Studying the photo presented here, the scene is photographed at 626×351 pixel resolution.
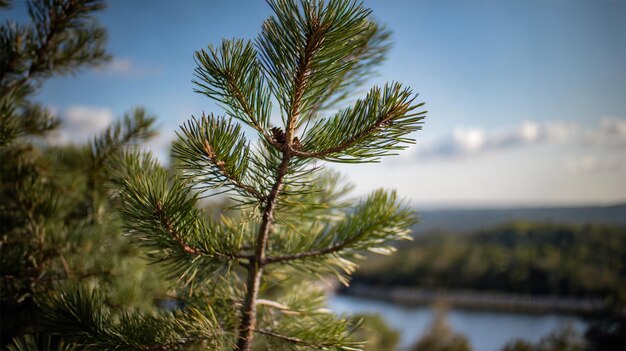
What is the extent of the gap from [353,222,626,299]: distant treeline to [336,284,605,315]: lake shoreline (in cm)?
69

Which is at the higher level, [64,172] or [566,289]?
[64,172]

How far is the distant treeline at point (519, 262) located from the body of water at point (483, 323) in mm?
5079

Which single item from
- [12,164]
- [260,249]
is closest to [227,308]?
[260,249]

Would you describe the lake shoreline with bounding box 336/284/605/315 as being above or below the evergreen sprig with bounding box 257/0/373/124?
below

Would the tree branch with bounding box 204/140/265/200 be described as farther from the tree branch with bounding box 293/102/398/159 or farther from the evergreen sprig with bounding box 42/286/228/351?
the evergreen sprig with bounding box 42/286/228/351

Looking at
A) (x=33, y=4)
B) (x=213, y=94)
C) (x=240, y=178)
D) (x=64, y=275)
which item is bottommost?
(x=64, y=275)

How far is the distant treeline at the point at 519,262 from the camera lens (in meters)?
32.8

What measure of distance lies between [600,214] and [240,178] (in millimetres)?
51282

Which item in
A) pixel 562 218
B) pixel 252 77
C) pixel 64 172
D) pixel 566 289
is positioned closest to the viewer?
pixel 252 77

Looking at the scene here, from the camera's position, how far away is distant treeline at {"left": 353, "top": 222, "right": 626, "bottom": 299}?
108 feet

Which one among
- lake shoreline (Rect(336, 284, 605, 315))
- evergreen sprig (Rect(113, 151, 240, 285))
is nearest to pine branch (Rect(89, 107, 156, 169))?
evergreen sprig (Rect(113, 151, 240, 285))

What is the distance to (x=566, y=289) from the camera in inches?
1353

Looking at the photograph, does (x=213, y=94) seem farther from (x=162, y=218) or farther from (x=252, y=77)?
(x=162, y=218)

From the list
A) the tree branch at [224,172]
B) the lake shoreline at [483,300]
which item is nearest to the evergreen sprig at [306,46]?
the tree branch at [224,172]
